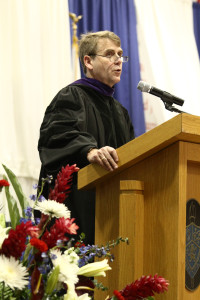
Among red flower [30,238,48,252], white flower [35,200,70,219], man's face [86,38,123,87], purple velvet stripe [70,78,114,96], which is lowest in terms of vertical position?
red flower [30,238,48,252]

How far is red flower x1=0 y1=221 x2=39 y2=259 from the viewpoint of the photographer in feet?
3.21

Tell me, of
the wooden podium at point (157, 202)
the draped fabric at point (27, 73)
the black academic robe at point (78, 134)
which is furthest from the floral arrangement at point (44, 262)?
the draped fabric at point (27, 73)

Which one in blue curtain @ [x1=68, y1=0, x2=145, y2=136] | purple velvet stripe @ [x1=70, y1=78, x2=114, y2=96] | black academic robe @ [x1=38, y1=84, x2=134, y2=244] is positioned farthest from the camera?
blue curtain @ [x1=68, y1=0, x2=145, y2=136]

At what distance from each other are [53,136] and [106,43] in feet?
2.38

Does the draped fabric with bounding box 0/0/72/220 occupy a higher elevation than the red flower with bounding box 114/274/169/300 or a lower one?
higher

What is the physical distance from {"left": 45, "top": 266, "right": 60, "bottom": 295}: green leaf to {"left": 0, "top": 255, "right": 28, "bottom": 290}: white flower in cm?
4

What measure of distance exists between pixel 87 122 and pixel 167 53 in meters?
2.56

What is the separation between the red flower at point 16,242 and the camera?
98cm

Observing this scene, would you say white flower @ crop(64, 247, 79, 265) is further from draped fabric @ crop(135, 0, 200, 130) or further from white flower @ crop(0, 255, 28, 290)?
draped fabric @ crop(135, 0, 200, 130)

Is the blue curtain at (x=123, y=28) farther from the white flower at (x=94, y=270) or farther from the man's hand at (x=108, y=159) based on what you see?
the white flower at (x=94, y=270)

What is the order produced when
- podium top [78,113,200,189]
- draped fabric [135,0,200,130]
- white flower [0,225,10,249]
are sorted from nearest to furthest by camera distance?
white flower [0,225,10,249], podium top [78,113,200,189], draped fabric [135,0,200,130]

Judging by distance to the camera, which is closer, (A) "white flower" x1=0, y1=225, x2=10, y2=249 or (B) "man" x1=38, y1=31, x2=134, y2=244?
(A) "white flower" x1=0, y1=225, x2=10, y2=249

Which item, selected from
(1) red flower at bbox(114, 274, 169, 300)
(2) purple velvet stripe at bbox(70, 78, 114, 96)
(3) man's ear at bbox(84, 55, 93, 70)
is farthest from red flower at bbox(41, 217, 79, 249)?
(3) man's ear at bbox(84, 55, 93, 70)

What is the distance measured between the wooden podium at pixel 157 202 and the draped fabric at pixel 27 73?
207 centimetres
